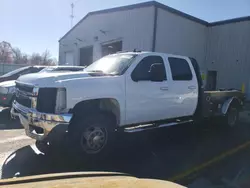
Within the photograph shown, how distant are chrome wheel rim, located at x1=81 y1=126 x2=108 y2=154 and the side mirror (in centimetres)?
163

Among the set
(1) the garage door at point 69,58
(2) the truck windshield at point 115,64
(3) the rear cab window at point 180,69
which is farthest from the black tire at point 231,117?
(1) the garage door at point 69,58

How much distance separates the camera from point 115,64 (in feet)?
17.6

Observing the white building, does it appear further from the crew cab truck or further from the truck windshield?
the truck windshield

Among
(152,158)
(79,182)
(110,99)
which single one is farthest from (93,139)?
(79,182)

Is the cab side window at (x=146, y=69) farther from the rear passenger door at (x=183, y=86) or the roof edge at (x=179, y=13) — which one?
the roof edge at (x=179, y=13)

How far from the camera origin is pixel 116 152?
519cm

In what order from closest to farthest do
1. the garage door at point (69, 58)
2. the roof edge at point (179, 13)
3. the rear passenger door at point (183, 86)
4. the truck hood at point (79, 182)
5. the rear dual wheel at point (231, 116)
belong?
the truck hood at point (79, 182), the rear passenger door at point (183, 86), the rear dual wheel at point (231, 116), the roof edge at point (179, 13), the garage door at point (69, 58)

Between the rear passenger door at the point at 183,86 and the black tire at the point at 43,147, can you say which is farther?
the rear passenger door at the point at 183,86

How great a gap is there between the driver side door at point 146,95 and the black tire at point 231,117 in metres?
3.02

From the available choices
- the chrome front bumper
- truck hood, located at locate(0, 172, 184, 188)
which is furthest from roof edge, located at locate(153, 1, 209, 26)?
truck hood, located at locate(0, 172, 184, 188)

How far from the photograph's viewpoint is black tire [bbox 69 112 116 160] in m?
4.33

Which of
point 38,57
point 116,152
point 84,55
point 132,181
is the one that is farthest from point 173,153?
point 38,57

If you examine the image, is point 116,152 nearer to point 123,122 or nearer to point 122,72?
point 123,122

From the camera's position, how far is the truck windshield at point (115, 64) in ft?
16.8
